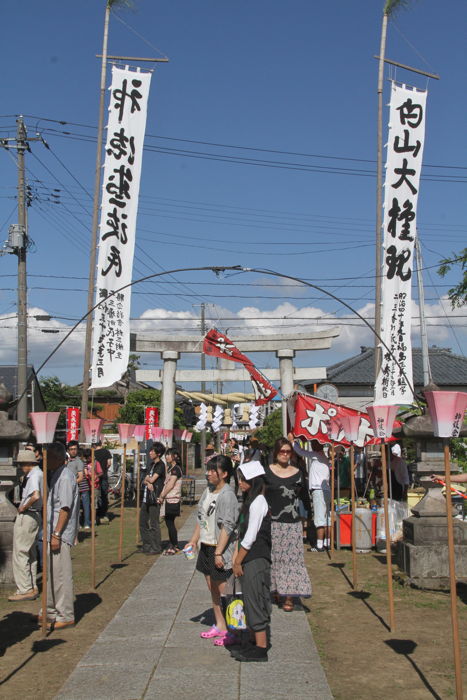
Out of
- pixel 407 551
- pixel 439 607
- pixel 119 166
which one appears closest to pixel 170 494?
pixel 407 551

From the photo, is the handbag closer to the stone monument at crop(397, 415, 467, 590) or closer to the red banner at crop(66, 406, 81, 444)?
the stone monument at crop(397, 415, 467, 590)

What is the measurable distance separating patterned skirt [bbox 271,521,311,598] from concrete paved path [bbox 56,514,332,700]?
28 centimetres

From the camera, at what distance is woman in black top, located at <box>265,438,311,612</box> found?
7.71 m

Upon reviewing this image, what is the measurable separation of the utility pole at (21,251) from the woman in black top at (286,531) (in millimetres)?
11612

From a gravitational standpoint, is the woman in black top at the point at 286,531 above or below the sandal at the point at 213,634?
above

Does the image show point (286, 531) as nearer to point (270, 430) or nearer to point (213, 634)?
point (213, 634)

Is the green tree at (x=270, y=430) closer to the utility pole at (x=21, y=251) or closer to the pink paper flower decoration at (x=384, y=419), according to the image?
the utility pole at (x=21, y=251)

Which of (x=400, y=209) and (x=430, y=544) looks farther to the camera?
(x=400, y=209)

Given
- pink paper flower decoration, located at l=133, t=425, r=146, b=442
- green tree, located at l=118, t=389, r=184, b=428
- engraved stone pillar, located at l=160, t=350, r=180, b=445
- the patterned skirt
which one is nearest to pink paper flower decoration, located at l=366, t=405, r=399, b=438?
the patterned skirt

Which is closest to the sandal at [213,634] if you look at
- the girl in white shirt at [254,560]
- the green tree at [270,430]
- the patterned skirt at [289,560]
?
the girl in white shirt at [254,560]

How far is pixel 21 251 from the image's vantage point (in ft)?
63.1

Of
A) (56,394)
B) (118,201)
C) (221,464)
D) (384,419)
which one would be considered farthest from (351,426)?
(56,394)

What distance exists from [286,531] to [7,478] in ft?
13.4

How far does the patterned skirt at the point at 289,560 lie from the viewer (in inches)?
305
